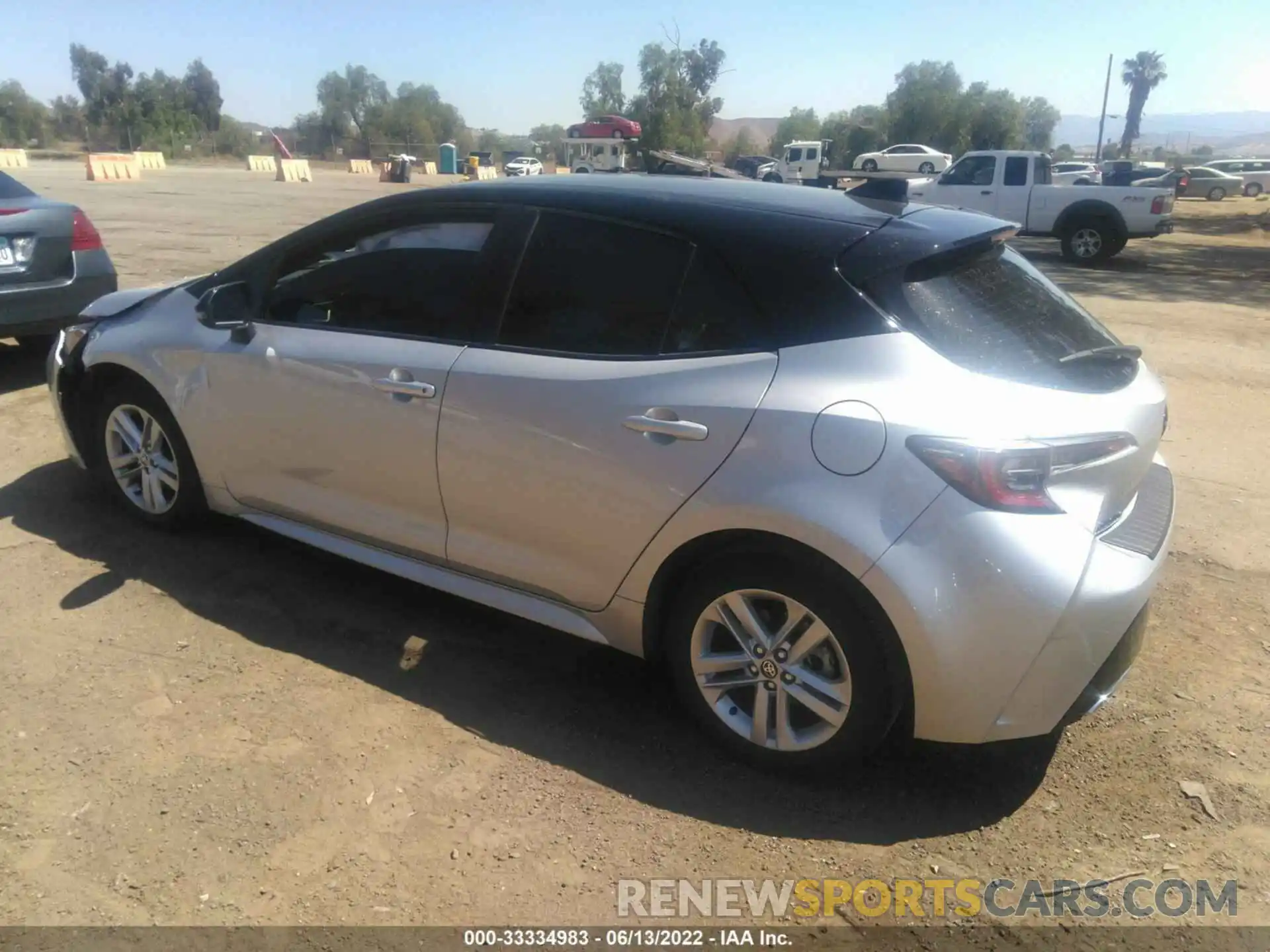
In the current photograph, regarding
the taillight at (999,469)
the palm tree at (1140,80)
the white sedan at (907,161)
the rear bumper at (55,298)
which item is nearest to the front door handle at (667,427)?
the taillight at (999,469)

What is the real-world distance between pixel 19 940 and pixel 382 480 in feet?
5.67

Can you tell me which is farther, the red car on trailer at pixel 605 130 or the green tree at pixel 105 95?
the green tree at pixel 105 95

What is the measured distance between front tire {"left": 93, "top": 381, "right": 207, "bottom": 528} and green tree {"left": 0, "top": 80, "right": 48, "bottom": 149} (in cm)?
8114

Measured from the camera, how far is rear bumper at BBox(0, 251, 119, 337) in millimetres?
6426

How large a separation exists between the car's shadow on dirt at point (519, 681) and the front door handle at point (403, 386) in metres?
0.95

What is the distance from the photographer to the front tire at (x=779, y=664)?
8.91 ft

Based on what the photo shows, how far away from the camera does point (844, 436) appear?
8.74ft

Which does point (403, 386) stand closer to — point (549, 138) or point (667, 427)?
point (667, 427)

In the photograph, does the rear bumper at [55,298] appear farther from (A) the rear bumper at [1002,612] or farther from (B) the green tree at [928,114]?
(B) the green tree at [928,114]

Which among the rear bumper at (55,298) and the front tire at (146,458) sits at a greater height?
the rear bumper at (55,298)

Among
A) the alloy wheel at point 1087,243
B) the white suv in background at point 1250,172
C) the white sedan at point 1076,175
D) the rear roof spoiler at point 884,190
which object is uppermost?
the rear roof spoiler at point 884,190

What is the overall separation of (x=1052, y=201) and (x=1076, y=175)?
19839 millimetres

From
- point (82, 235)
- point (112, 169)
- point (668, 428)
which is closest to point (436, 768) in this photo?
point (668, 428)

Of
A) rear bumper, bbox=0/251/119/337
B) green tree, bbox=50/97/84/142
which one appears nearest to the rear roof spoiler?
rear bumper, bbox=0/251/119/337
